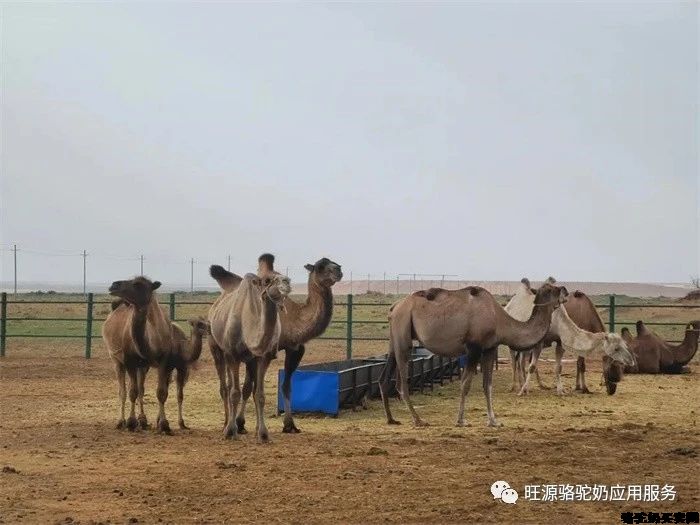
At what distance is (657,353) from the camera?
69.4 ft

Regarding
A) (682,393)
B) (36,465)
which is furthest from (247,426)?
(682,393)

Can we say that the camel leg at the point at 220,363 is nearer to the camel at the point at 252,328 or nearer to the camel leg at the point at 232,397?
the camel at the point at 252,328

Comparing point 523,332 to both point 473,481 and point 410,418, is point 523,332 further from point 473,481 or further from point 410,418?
point 473,481

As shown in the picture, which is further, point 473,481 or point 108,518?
point 473,481

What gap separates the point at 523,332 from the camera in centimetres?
1352

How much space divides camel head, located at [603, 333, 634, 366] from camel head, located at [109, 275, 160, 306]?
7.67 meters

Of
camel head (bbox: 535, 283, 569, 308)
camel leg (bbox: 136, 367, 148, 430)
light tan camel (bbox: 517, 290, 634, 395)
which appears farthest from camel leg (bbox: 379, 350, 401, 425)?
camel leg (bbox: 136, 367, 148, 430)

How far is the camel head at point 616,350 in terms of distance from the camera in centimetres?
1562

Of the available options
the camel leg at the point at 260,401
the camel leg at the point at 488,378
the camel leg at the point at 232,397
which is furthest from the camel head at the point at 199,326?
the camel leg at the point at 488,378

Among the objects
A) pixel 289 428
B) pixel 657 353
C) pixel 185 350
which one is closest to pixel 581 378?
pixel 657 353

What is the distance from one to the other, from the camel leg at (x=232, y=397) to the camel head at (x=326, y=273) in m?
1.53

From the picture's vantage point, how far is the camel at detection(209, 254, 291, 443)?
1108 cm

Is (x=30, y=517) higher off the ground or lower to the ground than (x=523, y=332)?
lower

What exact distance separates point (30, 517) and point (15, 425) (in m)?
5.59
